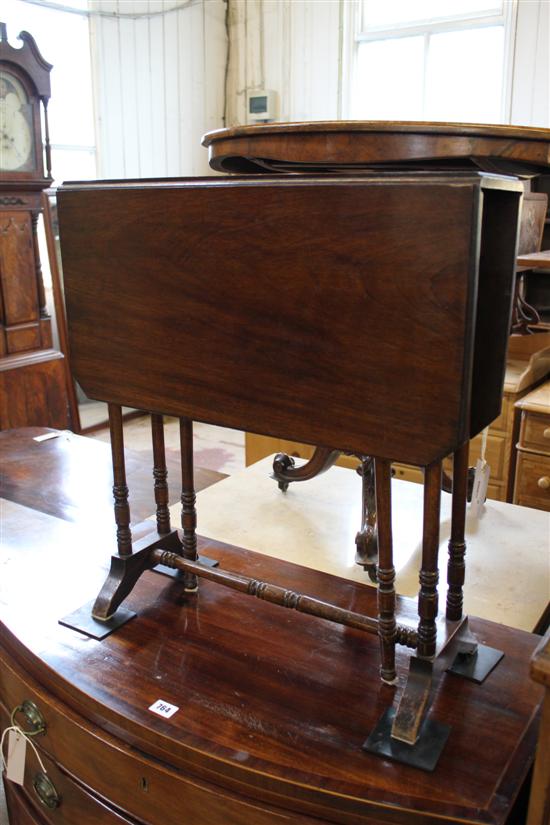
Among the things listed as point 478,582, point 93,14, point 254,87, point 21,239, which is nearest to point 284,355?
point 478,582

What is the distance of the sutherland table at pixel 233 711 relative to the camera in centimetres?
85

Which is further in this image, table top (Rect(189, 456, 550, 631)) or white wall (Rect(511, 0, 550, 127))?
white wall (Rect(511, 0, 550, 127))

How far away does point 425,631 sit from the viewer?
95 cm

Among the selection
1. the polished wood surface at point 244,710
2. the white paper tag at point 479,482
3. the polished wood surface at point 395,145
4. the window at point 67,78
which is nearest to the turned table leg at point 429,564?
the polished wood surface at point 244,710

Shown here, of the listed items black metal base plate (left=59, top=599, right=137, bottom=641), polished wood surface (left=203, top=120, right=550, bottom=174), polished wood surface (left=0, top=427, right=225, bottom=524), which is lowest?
polished wood surface (left=0, top=427, right=225, bottom=524)

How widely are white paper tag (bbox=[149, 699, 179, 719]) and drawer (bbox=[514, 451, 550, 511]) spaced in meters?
1.65

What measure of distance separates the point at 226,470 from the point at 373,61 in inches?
97.7

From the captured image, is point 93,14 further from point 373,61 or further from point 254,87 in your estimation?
point 373,61

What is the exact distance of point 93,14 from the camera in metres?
3.98

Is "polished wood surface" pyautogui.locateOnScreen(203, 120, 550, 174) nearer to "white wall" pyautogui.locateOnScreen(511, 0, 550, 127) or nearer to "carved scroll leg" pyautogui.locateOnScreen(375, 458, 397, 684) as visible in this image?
"carved scroll leg" pyautogui.locateOnScreen(375, 458, 397, 684)

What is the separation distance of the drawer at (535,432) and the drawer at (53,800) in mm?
1729

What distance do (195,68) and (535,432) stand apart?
334cm

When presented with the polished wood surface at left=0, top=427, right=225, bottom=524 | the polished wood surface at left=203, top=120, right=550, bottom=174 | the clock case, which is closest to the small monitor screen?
the clock case

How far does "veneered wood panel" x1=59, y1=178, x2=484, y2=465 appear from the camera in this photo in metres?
0.78
